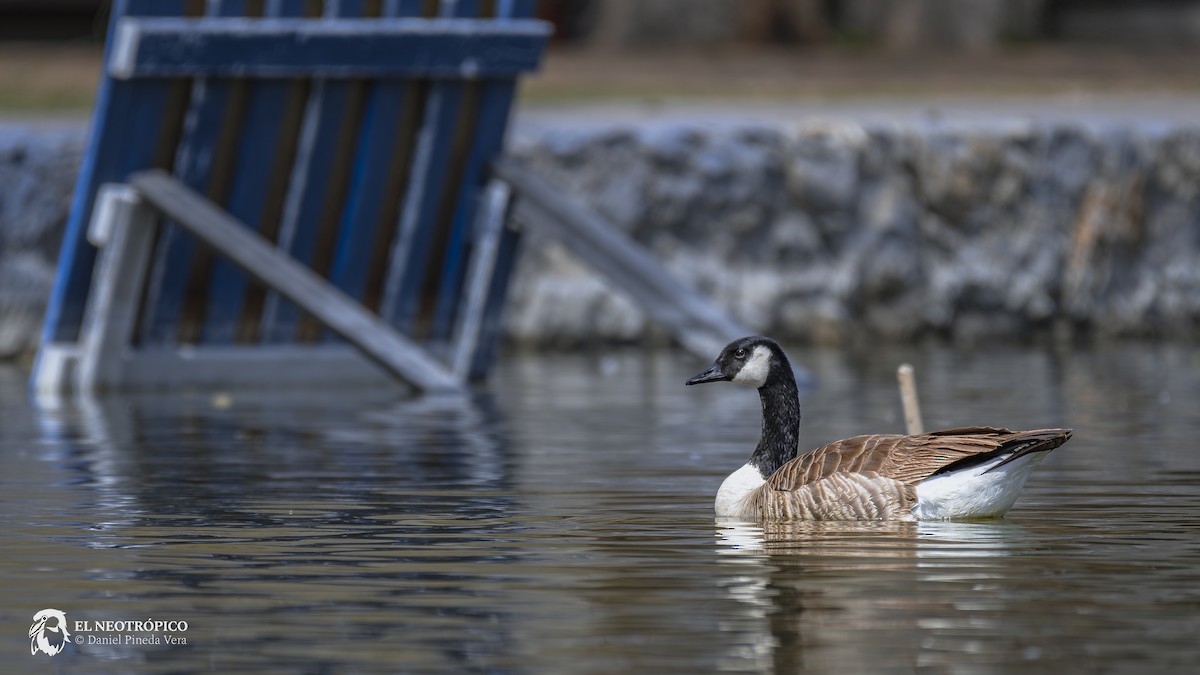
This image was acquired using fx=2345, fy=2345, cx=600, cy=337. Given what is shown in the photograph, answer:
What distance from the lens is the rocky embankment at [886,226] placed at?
18.9 meters

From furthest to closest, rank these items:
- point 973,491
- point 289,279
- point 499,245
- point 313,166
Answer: point 499,245
point 313,166
point 289,279
point 973,491

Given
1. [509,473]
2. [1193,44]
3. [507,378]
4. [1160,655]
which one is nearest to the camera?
[1160,655]

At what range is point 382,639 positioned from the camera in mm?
6137

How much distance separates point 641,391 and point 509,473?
493 centimetres

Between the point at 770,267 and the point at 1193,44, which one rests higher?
the point at 1193,44

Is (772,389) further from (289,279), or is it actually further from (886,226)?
(886,226)

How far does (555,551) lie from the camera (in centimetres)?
786

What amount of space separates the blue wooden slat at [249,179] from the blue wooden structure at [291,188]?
1 cm

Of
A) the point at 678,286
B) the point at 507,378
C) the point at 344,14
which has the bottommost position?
the point at 507,378

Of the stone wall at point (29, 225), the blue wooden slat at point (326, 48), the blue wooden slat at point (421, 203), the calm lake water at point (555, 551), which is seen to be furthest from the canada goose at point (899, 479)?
the stone wall at point (29, 225)

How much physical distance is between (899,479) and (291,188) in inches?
304

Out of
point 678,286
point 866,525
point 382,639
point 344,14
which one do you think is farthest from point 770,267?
point 382,639

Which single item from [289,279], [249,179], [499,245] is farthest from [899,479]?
[499,245]

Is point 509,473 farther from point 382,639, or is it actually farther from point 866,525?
point 382,639
